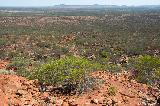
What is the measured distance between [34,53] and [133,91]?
723 inches

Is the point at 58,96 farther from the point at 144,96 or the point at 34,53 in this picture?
the point at 34,53

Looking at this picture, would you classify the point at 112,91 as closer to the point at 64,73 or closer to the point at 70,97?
the point at 70,97

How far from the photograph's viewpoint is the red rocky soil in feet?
29.5

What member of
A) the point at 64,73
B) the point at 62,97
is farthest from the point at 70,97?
the point at 64,73

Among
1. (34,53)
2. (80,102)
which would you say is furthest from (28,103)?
(34,53)

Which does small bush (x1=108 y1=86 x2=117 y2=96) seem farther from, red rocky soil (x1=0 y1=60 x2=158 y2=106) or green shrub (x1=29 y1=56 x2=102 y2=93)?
green shrub (x1=29 y1=56 x2=102 y2=93)

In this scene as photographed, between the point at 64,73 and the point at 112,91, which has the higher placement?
the point at 64,73

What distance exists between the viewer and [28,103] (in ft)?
29.0

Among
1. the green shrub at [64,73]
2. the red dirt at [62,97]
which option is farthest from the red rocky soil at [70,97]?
the green shrub at [64,73]

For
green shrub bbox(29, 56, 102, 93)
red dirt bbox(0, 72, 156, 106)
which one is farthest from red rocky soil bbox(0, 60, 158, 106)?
green shrub bbox(29, 56, 102, 93)

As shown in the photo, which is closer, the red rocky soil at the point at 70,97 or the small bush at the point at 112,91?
the red rocky soil at the point at 70,97

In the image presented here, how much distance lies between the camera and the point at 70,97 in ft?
32.2

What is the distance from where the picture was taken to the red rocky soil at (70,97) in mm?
8992

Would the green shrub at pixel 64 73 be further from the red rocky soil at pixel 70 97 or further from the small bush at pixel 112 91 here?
the small bush at pixel 112 91
